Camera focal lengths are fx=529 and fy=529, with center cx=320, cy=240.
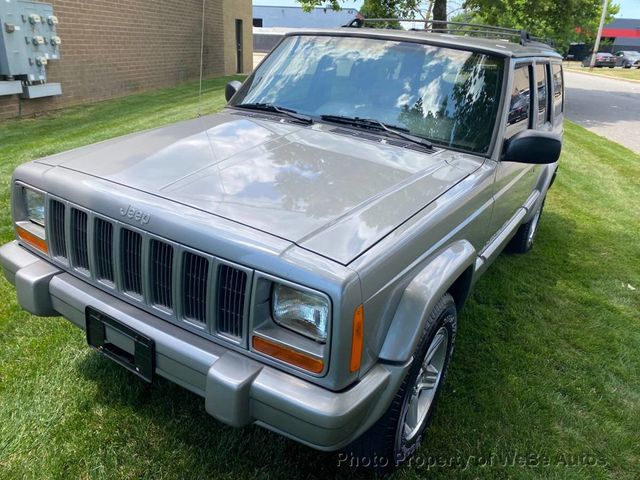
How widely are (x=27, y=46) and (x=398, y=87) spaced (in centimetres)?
Result: 855

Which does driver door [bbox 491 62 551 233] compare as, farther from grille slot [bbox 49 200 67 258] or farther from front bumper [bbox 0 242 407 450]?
grille slot [bbox 49 200 67 258]

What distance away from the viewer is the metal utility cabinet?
860 centimetres

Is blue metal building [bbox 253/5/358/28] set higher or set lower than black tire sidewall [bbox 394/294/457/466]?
higher

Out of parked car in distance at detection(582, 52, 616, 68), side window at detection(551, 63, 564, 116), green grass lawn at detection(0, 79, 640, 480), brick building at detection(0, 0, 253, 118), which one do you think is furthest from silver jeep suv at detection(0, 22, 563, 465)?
parked car in distance at detection(582, 52, 616, 68)

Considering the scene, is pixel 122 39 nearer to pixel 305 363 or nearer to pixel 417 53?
pixel 417 53

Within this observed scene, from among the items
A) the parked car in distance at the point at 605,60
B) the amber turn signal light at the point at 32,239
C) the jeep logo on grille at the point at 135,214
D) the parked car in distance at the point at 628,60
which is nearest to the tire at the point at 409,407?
the jeep logo on grille at the point at 135,214

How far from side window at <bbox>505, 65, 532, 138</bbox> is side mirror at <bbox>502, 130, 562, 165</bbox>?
9.9 inches

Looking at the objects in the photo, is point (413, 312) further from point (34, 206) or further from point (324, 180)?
point (34, 206)

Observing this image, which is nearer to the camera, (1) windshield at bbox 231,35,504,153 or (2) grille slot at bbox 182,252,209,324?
(2) grille slot at bbox 182,252,209,324

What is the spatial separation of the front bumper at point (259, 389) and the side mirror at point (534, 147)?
5.17 ft

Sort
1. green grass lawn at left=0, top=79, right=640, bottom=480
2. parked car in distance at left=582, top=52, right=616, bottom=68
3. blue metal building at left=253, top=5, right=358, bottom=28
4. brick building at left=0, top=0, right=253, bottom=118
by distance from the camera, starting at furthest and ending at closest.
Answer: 1. blue metal building at left=253, top=5, right=358, bottom=28
2. parked car in distance at left=582, top=52, right=616, bottom=68
3. brick building at left=0, top=0, right=253, bottom=118
4. green grass lawn at left=0, top=79, right=640, bottom=480

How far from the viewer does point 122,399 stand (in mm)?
2783

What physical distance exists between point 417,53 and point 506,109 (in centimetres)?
65

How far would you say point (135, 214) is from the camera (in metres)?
2.11
